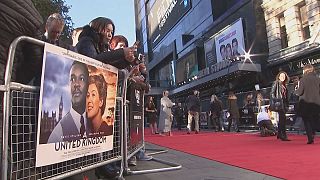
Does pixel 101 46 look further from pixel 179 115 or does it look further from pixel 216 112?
pixel 179 115

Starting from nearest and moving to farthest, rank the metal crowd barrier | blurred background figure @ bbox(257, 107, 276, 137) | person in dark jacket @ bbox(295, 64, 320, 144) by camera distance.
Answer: the metal crowd barrier, person in dark jacket @ bbox(295, 64, 320, 144), blurred background figure @ bbox(257, 107, 276, 137)

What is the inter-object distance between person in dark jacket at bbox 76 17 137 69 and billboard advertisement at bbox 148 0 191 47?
33802 mm

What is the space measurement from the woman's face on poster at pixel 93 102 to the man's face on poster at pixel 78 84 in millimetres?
74

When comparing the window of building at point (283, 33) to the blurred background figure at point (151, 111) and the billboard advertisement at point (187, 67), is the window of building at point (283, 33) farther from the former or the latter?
the billboard advertisement at point (187, 67)

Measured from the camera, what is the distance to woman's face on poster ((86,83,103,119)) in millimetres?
3457

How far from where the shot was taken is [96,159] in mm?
3771

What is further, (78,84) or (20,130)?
(78,84)

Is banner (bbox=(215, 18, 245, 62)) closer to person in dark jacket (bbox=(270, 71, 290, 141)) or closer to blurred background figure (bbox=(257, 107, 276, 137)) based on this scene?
blurred background figure (bbox=(257, 107, 276, 137))

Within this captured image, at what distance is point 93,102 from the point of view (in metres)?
3.55

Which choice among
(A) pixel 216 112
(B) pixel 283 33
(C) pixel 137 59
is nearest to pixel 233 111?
(A) pixel 216 112

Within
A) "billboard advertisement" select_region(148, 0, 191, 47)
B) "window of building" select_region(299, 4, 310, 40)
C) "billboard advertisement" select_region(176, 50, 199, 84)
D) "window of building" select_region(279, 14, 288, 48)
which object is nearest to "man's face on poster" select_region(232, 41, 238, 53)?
"window of building" select_region(279, 14, 288, 48)

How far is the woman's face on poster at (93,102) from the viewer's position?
346 cm

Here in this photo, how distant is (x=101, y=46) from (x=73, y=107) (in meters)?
1.49

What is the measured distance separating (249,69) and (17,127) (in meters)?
20.5
